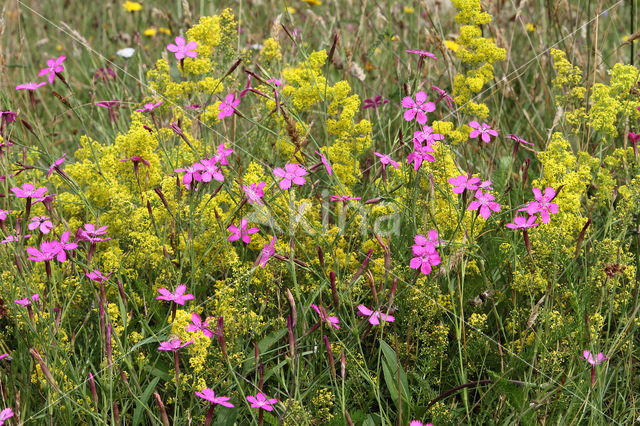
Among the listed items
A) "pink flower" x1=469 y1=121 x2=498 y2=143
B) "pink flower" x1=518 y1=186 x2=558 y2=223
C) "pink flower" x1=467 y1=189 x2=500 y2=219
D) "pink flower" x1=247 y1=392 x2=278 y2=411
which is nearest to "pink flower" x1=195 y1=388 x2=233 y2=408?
"pink flower" x1=247 y1=392 x2=278 y2=411

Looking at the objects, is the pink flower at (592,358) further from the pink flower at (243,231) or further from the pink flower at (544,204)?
the pink flower at (243,231)

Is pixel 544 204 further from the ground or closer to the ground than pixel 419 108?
closer to the ground

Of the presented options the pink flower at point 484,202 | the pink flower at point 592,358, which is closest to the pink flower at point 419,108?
the pink flower at point 484,202

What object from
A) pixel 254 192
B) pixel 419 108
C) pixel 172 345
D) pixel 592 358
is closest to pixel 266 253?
pixel 254 192

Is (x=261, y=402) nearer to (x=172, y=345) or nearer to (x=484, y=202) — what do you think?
(x=172, y=345)

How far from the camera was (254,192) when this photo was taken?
171 cm

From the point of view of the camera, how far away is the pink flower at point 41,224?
6.09 ft

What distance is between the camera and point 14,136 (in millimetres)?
2865

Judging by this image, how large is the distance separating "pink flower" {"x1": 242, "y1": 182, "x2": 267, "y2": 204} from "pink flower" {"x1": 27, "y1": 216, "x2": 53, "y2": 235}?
1.87 ft

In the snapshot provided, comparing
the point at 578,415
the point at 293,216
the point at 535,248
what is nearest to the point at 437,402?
the point at 578,415

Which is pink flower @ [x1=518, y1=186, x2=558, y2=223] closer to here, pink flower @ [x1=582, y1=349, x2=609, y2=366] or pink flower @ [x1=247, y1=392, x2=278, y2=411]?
pink flower @ [x1=582, y1=349, x2=609, y2=366]

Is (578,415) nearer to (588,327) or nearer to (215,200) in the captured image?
(588,327)

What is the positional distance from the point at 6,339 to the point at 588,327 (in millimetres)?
1494

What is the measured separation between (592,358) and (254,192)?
0.89 metres
